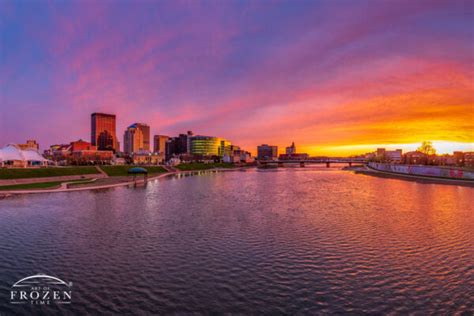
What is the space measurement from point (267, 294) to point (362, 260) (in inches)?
333

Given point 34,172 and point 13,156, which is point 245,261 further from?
point 13,156

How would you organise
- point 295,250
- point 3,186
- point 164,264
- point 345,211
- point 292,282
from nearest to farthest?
point 292,282
point 164,264
point 295,250
point 345,211
point 3,186

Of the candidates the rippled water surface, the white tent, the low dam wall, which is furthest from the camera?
the white tent

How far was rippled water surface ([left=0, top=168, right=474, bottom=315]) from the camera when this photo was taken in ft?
42.4

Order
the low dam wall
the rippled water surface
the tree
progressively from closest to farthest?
the rippled water surface < the low dam wall < the tree

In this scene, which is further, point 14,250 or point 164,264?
point 14,250

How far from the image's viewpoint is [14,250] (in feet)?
65.5

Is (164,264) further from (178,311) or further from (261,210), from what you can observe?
(261,210)

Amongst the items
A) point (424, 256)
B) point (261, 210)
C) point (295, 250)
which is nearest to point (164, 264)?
point (295, 250)

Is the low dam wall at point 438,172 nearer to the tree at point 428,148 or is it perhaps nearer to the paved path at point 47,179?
the tree at point 428,148

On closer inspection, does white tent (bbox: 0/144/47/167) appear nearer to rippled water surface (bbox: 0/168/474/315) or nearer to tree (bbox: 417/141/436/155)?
rippled water surface (bbox: 0/168/474/315)

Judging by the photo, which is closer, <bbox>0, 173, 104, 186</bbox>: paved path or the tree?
<bbox>0, 173, 104, 186</bbox>: paved path

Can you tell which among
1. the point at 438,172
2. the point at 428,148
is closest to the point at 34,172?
the point at 438,172

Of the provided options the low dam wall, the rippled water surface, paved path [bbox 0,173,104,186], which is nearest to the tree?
the low dam wall
